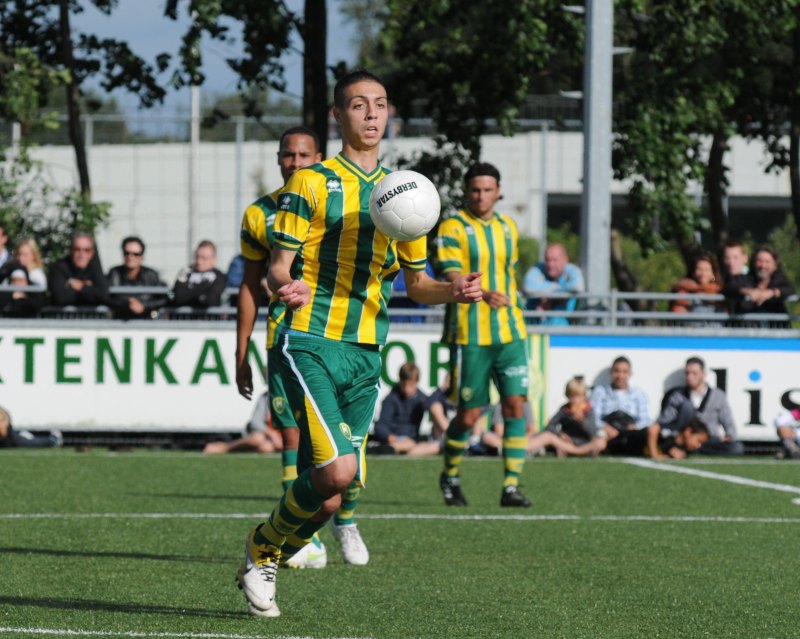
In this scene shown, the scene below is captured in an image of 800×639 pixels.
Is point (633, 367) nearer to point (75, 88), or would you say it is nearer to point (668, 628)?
point (75, 88)

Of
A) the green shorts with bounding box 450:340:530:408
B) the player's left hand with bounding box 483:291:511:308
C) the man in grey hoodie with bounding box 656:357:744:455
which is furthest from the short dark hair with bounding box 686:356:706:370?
the player's left hand with bounding box 483:291:511:308

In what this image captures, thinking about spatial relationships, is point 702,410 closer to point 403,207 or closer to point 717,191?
point 717,191

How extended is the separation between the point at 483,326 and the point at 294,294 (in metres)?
5.12

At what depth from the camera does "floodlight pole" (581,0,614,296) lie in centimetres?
1861

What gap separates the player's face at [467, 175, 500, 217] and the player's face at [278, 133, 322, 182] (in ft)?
8.58

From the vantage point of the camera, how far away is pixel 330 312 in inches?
255

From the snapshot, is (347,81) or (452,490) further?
(452,490)

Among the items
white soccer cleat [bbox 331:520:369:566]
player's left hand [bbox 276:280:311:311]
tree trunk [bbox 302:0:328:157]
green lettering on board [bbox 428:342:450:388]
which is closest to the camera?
player's left hand [bbox 276:280:311:311]

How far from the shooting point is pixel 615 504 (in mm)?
11516

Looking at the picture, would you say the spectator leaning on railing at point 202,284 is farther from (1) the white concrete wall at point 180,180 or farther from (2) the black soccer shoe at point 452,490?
(1) the white concrete wall at point 180,180

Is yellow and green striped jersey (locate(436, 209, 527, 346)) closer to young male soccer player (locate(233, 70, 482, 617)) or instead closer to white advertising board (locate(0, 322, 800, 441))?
young male soccer player (locate(233, 70, 482, 617))

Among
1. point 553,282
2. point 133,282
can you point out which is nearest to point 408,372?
point 553,282

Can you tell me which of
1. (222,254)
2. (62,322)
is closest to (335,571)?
(62,322)

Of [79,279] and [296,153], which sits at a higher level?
[296,153]
